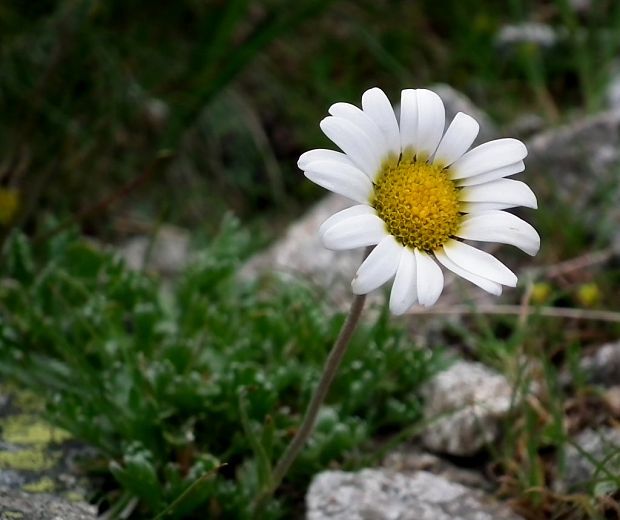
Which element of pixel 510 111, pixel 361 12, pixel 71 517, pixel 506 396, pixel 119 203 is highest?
pixel 361 12

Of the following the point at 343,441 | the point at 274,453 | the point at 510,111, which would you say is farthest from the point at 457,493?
the point at 510,111

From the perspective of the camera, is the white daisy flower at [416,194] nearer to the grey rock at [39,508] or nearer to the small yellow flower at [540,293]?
the grey rock at [39,508]

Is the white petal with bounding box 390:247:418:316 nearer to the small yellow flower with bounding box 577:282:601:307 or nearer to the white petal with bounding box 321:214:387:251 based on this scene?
the white petal with bounding box 321:214:387:251

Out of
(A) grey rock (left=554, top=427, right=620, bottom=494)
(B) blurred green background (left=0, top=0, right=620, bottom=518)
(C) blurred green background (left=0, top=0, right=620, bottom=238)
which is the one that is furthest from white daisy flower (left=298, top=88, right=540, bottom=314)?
(C) blurred green background (left=0, top=0, right=620, bottom=238)

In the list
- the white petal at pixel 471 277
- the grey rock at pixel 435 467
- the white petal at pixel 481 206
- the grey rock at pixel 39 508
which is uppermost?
the white petal at pixel 481 206

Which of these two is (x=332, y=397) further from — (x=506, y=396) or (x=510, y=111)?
(x=510, y=111)

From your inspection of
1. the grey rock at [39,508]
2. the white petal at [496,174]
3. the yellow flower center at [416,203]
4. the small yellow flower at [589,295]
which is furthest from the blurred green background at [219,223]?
the white petal at [496,174]

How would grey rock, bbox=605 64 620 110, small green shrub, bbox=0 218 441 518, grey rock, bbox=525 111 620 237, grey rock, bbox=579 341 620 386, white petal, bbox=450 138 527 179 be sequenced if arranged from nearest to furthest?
white petal, bbox=450 138 527 179
small green shrub, bbox=0 218 441 518
grey rock, bbox=579 341 620 386
grey rock, bbox=525 111 620 237
grey rock, bbox=605 64 620 110
